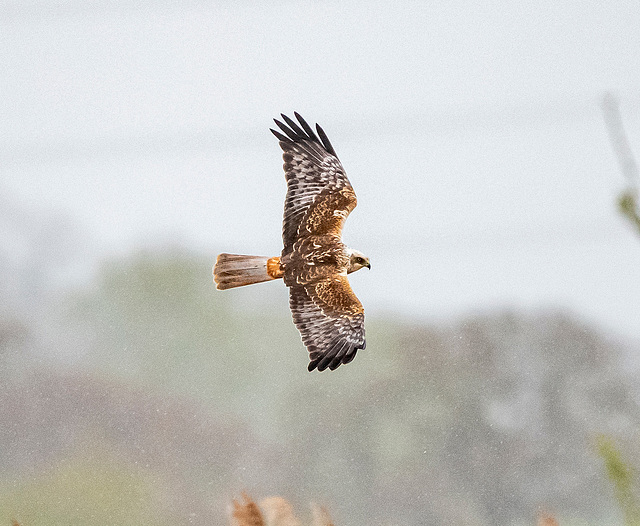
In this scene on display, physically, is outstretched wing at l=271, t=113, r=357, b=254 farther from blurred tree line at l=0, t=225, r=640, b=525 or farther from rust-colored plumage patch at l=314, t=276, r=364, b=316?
blurred tree line at l=0, t=225, r=640, b=525

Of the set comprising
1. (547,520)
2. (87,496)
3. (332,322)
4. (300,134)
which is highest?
(300,134)

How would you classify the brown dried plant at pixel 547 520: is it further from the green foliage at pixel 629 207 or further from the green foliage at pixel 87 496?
the green foliage at pixel 629 207

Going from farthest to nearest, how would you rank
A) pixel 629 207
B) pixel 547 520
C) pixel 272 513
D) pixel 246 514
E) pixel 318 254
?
pixel 547 520 < pixel 272 513 < pixel 246 514 < pixel 318 254 < pixel 629 207

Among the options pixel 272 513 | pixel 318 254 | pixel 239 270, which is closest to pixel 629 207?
pixel 318 254

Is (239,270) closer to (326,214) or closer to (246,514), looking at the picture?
(326,214)

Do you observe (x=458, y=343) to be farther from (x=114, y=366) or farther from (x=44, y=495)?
(x=44, y=495)

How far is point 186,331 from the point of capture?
105 inches

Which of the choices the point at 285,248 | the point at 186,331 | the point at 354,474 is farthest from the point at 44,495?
the point at 285,248

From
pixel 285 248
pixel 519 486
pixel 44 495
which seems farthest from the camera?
pixel 519 486

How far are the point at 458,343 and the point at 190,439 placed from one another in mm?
933

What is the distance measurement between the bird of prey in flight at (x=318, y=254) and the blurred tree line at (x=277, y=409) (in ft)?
2.85

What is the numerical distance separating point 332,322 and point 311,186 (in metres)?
0.29

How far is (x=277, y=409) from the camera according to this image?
2635 mm

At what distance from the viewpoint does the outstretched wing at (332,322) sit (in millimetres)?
1676
